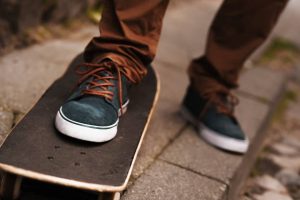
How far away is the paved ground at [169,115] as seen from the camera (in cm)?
139

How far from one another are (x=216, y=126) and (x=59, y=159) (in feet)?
2.39

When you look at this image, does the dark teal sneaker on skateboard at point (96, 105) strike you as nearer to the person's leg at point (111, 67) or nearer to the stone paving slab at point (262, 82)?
the person's leg at point (111, 67)

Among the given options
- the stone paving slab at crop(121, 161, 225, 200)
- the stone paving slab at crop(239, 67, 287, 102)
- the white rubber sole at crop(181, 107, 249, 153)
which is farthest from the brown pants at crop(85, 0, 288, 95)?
the stone paving slab at crop(239, 67, 287, 102)

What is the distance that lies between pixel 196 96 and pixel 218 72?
119 millimetres

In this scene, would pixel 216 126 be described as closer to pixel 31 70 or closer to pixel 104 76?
pixel 104 76

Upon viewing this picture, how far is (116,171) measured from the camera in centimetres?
114

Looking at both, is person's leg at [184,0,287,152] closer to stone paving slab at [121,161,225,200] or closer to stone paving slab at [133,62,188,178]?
stone paving slab at [133,62,188,178]

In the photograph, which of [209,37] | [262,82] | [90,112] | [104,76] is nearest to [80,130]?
[90,112]

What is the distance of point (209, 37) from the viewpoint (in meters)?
1.80

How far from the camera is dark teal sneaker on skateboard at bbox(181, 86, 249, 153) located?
5.57 ft

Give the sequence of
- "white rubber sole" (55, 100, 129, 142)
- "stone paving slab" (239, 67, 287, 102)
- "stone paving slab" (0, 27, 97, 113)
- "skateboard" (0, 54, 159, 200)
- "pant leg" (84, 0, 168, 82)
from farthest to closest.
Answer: "stone paving slab" (239, 67, 287, 102)
"stone paving slab" (0, 27, 97, 113)
"pant leg" (84, 0, 168, 82)
"white rubber sole" (55, 100, 129, 142)
"skateboard" (0, 54, 159, 200)

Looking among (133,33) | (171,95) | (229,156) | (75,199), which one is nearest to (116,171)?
(75,199)

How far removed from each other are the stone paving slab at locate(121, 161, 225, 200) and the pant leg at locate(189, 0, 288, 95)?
41 centimetres

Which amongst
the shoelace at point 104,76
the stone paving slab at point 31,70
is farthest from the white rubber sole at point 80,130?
the stone paving slab at point 31,70
